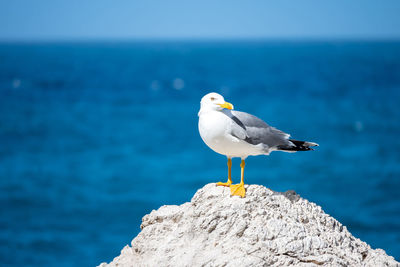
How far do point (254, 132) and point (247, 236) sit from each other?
4.44ft

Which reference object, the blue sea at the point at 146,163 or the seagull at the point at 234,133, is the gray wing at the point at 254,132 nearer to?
the seagull at the point at 234,133

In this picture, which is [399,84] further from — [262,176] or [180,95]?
[262,176]

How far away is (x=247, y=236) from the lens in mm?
5594

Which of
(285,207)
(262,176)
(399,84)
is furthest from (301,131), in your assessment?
(285,207)

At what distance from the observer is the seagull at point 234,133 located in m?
6.02

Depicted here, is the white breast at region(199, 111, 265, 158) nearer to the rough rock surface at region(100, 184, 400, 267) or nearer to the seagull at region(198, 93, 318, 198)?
the seagull at region(198, 93, 318, 198)

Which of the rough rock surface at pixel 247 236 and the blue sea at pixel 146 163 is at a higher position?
the blue sea at pixel 146 163

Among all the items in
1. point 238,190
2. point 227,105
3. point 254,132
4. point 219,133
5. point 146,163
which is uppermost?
point 146,163

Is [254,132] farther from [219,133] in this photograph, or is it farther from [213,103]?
[213,103]

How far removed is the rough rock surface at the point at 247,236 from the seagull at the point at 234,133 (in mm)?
292

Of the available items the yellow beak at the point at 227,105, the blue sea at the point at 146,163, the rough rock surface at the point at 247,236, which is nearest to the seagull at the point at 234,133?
the yellow beak at the point at 227,105

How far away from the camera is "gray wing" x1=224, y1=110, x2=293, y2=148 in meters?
6.12

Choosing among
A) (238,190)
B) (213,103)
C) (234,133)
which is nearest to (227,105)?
(213,103)

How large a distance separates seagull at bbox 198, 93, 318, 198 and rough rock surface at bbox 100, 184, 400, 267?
29cm
